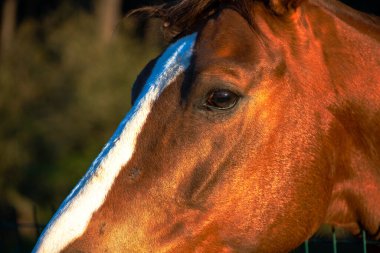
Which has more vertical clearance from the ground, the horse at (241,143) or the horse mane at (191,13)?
the horse mane at (191,13)

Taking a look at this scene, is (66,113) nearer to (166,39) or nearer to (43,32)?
(43,32)


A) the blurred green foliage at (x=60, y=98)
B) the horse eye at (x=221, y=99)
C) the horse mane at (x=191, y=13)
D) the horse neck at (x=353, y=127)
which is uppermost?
the horse mane at (x=191, y=13)

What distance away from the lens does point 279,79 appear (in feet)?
9.37

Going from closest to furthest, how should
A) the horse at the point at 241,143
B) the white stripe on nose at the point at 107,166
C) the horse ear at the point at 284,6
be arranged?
the white stripe on nose at the point at 107,166 → the horse at the point at 241,143 → the horse ear at the point at 284,6

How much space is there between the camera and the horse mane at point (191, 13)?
2.96 meters

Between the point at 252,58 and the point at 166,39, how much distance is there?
1.80 feet

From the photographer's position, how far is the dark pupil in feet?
8.99

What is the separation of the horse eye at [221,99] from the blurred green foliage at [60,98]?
1183cm

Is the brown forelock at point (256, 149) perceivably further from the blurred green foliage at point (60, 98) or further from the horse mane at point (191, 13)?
the blurred green foliage at point (60, 98)

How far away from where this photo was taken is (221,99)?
2.75 metres

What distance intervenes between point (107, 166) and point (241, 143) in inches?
20.8

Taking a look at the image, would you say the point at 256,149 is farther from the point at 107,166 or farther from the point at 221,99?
the point at 107,166

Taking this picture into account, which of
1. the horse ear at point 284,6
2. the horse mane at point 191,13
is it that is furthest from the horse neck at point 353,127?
the horse mane at point 191,13

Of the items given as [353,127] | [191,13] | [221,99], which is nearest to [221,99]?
[221,99]
